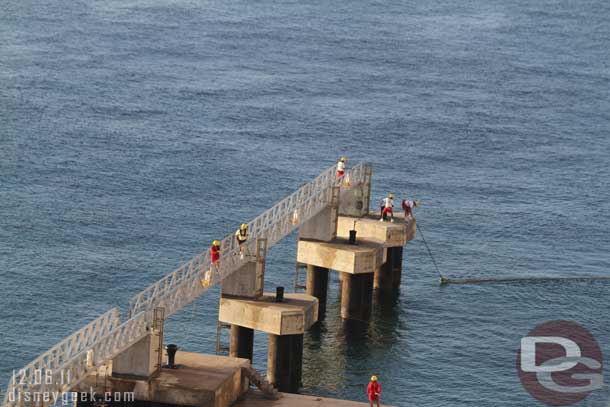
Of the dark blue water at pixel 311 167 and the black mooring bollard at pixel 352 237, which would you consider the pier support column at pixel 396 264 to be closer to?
the dark blue water at pixel 311 167

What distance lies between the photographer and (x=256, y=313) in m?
79.4

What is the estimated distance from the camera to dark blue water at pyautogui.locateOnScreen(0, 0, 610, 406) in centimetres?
9275

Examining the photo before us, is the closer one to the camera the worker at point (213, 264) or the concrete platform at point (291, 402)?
the concrete platform at point (291, 402)

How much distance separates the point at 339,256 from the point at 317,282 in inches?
145

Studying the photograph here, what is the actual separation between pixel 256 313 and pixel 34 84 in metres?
88.0

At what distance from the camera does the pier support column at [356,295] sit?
93938 millimetres

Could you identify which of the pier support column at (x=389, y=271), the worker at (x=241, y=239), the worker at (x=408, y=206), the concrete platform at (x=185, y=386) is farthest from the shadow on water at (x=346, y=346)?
the concrete platform at (x=185, y=386)

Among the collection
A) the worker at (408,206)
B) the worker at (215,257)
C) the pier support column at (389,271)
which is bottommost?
the pier support column at (389,271)

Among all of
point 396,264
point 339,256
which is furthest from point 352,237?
point 396,264

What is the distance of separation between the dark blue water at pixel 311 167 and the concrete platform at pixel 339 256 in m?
4.82

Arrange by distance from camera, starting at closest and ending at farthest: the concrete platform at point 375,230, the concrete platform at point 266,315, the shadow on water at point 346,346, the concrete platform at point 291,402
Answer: the concrete platform at point 291,402 < the concrete platform at point 266,315 < the shadow on water at point 346,346 < the concrete platform at point 375,230

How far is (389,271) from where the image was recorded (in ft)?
332

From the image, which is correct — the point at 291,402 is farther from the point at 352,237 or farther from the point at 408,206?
the point at 408,206

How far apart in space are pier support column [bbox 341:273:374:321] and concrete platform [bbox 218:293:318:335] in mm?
13485
